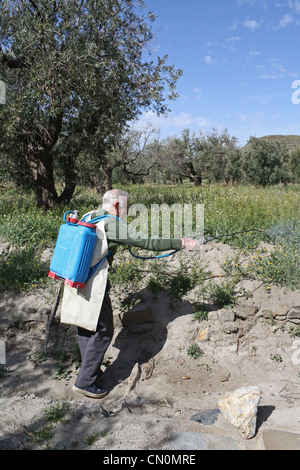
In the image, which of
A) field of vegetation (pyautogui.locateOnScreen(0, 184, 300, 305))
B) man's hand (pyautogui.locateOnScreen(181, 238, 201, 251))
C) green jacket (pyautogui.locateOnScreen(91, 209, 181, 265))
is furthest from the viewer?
field of vegetation (pyautogui.locateOnScreen(0, 184, 300, 305))

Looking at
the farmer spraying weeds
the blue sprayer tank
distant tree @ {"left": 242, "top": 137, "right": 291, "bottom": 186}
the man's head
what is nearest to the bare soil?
the farmer spraying weeds

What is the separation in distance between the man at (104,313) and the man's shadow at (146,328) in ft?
2.27

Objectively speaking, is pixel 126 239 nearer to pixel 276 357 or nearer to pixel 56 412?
pixel 56 412

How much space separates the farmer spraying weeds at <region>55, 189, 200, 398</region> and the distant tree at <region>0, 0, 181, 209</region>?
456cm

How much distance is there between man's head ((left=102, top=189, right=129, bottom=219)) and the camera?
11.8 feet

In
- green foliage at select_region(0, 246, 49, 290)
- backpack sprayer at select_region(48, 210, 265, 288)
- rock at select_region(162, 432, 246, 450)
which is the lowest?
rock at select_region(162, 432, 246, 450)

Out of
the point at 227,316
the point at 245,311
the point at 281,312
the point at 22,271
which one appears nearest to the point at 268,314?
the point at 281,312

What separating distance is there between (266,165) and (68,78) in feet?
75.0

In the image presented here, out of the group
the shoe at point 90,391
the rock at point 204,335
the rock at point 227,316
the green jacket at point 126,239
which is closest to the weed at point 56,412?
the shoe at point 90,391

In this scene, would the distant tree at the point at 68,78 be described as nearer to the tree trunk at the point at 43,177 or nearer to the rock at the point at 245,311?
the tree trunk at the point at 43,177

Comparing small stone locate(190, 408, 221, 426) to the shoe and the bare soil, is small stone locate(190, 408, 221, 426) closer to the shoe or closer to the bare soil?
the bare soil

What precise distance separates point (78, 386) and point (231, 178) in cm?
3002

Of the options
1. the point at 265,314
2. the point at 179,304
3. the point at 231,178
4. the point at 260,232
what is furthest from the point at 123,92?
the point at 231,178

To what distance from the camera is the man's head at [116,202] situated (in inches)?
142
